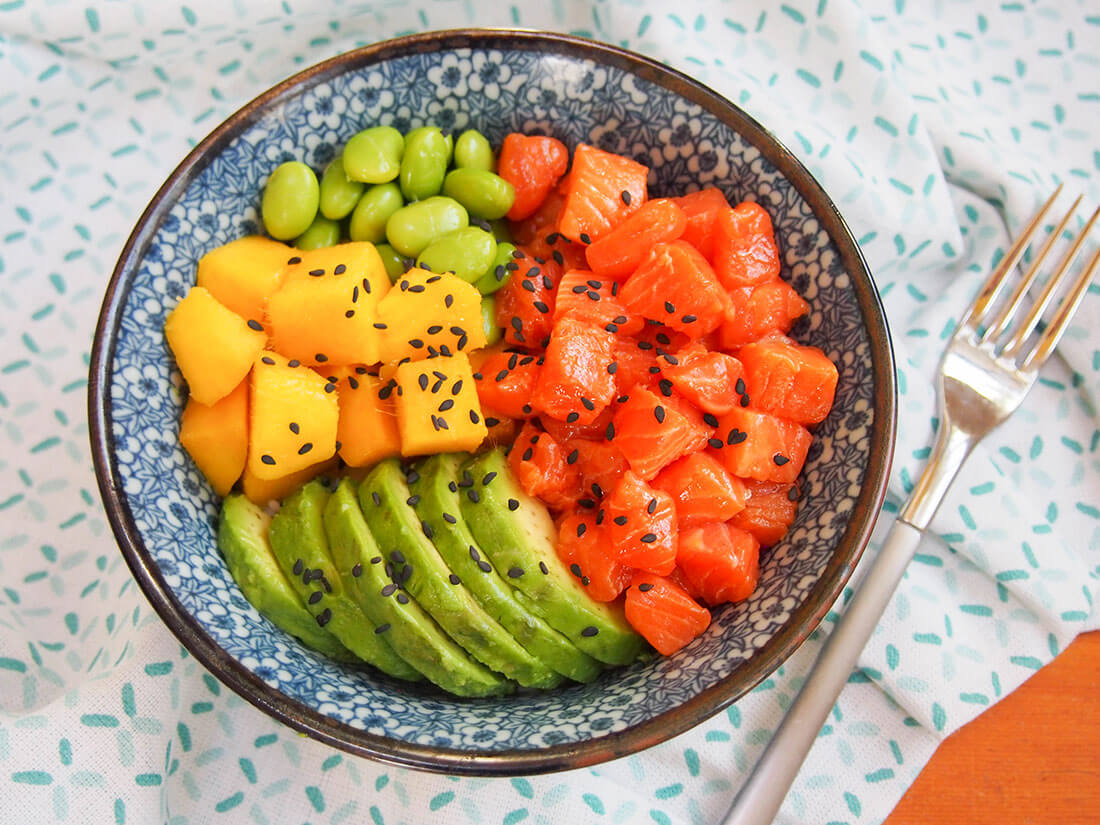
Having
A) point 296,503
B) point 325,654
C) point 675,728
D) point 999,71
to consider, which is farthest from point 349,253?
point 999,71

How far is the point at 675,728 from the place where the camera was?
2.04 m

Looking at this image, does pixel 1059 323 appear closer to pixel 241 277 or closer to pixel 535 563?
pixel 535 563

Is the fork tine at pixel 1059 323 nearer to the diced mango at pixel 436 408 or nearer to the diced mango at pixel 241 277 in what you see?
the diced mango at pixel 436 408

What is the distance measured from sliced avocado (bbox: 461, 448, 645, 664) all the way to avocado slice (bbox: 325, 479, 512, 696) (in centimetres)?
22

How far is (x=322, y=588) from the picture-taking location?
7.36 ft

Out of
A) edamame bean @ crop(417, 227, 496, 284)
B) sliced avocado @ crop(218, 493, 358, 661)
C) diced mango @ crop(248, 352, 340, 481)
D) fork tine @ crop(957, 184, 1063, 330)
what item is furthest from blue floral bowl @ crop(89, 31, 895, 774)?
fork tine @ crop(957, 184, 1063, 330)

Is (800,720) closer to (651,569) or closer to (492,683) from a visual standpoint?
(651,569)

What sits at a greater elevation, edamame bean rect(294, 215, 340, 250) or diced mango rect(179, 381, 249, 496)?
edamame bean rect(294, 215, 340, 250)

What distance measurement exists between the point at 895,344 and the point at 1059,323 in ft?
1.56

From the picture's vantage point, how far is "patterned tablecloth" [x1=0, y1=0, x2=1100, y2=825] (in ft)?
8.25

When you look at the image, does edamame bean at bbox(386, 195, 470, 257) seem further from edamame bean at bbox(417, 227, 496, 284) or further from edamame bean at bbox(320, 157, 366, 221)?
edamame bean at bbox(320, 157, 366, 221)

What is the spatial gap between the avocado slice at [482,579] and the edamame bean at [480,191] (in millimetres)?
772

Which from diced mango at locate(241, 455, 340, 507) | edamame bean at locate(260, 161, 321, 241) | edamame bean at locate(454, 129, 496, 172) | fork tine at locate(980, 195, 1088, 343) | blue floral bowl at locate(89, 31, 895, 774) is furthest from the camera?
fork tine at locate(980, 195, 1088, 343)

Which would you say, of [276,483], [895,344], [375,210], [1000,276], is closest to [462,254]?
[375,210]
